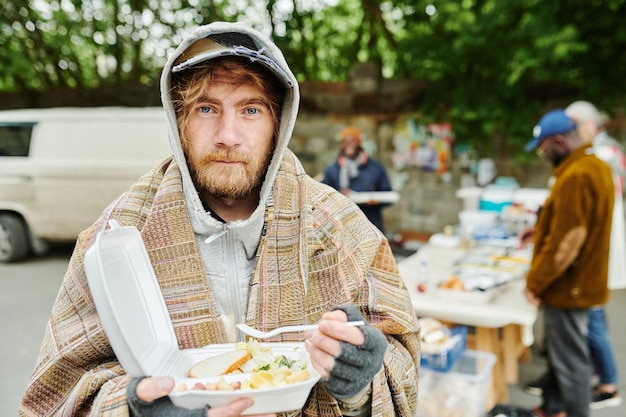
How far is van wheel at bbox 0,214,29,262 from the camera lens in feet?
24.8

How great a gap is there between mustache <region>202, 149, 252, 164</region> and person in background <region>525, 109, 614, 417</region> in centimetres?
251

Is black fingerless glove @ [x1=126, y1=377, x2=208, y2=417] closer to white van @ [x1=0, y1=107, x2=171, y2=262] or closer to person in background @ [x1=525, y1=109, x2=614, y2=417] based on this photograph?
person in background @ [x1=525, y1=109, x2=614, y2=417]

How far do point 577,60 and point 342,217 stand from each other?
6674 mm

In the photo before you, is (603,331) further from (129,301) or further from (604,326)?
(129,301)

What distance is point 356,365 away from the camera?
1.05 m

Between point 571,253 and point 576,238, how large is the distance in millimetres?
97

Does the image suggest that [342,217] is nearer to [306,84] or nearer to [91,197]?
[91,197]

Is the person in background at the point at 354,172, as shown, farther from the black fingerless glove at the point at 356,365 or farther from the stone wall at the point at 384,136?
the black fingerless glove at the point at 356,365

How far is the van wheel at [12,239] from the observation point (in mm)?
7559

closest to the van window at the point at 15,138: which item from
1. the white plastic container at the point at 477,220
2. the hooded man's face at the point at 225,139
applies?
the white plastic container at the point at 477,220

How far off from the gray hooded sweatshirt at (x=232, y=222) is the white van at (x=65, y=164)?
5823 mm

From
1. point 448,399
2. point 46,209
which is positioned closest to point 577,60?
point 448,399

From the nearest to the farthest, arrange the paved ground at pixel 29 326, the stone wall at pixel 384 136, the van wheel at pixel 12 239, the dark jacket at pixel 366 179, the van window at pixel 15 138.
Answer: the paved ground at pixel 29 326
the dark jacket at pixel 366 179
the van window at pixel 15 138
the van wheel at pixel 12 239
the stone wall at pixel 384 136

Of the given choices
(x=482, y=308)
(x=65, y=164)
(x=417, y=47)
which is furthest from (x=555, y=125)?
(x=65, y=164)
